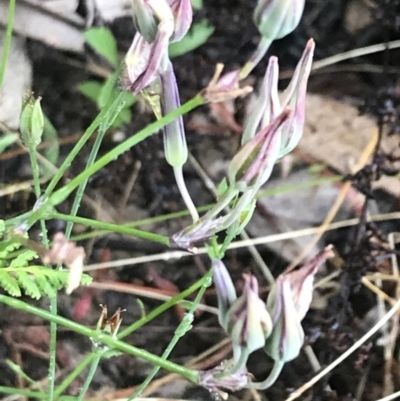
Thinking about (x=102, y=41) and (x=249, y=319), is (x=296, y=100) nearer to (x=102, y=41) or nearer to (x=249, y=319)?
(x=249, y=319)

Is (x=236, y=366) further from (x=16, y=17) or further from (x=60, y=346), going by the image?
(x=16, y=17)

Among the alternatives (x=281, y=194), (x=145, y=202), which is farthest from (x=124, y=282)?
(x=281, y=194)

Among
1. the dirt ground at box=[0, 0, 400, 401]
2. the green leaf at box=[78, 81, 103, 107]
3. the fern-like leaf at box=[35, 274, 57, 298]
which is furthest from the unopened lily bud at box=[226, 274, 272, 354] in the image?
the green leaf at box=[78, 81, 103, 107]

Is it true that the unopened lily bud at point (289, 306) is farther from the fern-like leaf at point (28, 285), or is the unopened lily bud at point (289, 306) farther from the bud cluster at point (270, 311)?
the fern-like leaf at point (28, 285)

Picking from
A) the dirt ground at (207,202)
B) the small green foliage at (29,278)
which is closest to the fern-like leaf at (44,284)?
the small green foliage at (29,278)

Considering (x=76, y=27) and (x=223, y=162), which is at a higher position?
(x=76, y=27)

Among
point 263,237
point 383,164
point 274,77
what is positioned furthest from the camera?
point 263,237

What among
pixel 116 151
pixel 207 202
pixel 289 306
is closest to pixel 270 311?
pixel 289 306
